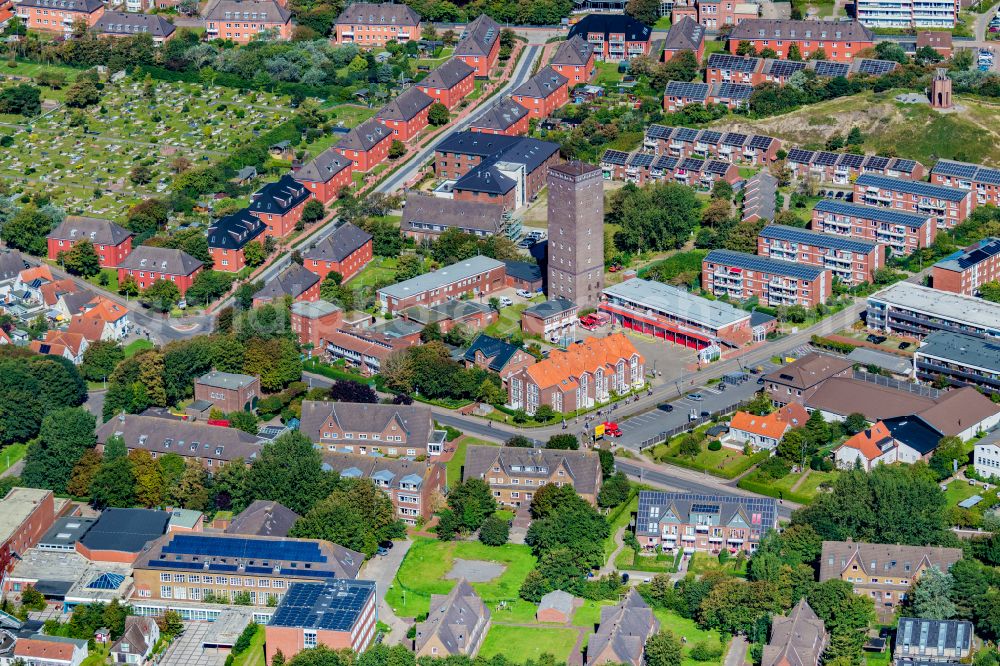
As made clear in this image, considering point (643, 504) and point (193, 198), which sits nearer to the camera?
point (643, 504)

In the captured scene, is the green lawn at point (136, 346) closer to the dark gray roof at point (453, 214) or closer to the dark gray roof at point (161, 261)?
the dark gray roof at point (161, 261)

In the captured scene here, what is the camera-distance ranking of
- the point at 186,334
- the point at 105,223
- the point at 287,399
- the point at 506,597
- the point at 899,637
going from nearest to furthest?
1. the point at 899,637
2. the point at 506,597
3. the point at 287,399
4. the point at 186,334
5. the point at 105,223

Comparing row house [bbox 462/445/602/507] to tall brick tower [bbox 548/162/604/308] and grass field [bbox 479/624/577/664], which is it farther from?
tall brick tower [bbox 548/162/604/308]

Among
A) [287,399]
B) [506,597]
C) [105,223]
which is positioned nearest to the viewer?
[506,597]

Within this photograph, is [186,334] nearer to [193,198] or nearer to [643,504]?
[193,198]

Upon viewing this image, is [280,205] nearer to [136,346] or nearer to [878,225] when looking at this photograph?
[136,346]

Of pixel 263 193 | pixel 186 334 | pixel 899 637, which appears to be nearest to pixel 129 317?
pixel 186 334

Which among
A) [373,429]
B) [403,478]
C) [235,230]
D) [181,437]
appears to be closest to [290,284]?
[235,230]

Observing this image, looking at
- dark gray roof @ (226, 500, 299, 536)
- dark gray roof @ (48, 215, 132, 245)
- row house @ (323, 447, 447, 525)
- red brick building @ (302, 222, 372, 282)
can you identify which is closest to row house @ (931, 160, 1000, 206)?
red brick building @ (302, 222, 372, 282)
